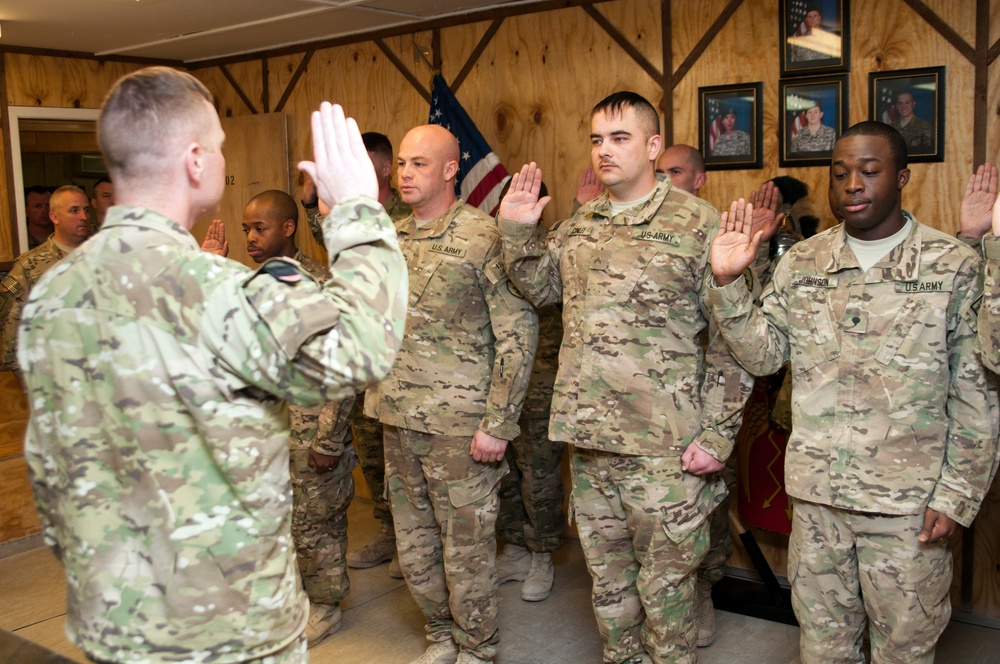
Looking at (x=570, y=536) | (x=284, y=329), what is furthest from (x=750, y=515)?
(x=284, y=329)

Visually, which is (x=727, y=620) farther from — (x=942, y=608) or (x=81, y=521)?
(x=81, y=521)

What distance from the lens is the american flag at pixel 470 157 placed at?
4.90 metres

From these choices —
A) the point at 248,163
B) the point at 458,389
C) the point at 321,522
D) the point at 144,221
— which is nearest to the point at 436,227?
the point at 458,389

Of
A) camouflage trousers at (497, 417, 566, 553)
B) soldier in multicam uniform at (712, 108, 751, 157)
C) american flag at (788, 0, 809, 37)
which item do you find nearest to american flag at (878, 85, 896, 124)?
american flag at (788, 0, 809, 37)

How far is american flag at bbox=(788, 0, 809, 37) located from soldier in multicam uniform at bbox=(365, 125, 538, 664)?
1603 millimetres

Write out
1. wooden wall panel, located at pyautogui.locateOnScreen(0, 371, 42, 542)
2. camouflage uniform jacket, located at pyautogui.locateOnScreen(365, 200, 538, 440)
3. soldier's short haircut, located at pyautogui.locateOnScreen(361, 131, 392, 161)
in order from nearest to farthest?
camouflage uniform jacket, located at pyautogui.locateOnScreen(365, 200, 538, 440), soldier's short haircut, located at pyautogui.locateOnScreen(361, 131, 392, 161), wooden wall panel, located at pyautogui.locateOnScreen(0, 371, 42, 542)

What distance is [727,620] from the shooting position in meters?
3.93

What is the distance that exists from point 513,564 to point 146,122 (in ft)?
10.9

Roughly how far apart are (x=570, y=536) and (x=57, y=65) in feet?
13.8

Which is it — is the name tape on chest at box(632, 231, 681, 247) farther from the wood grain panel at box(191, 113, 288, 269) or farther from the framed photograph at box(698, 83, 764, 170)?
the wood grain panel at box(191, 113, 288, 269)

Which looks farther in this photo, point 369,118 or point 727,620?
point 369,118

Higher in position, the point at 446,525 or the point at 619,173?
the point at 619,173

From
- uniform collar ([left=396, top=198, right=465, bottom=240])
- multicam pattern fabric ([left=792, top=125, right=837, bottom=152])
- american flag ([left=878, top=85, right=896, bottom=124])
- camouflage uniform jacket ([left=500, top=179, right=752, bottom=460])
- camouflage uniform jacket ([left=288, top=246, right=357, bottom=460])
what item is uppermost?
american flag ([left=878, top=85, right=896, bottom=124])

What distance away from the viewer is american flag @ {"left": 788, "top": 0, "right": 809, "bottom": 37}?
392cm
